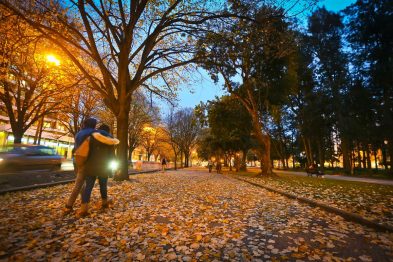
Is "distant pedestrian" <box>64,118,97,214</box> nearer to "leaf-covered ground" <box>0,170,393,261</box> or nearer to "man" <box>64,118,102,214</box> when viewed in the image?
"man" <box>64,118,102,214</box>

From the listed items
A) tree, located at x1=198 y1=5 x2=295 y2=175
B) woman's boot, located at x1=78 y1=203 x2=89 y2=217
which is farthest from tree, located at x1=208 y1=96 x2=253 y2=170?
woman's boot, located at x1=78 y1=203 x2=89 y2=217

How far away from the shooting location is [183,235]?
436cm

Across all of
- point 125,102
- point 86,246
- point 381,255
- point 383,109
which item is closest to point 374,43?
point 383,109

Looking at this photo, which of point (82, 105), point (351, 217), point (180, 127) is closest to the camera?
point (351, 217)

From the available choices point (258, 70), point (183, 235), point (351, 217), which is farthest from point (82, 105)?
point (351, 217)

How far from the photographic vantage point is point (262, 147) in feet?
74.1

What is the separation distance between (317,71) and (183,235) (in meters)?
38.9

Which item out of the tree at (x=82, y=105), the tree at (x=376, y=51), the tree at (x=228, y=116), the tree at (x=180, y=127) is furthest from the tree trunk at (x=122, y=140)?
the tree at (x=180, y=127)

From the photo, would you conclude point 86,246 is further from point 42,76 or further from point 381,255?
point 42,76

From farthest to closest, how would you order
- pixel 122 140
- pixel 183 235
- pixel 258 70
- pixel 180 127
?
1. pixel 180 127
2. pixel 258 70
3. pixel 122 140
4. pixel 183 235

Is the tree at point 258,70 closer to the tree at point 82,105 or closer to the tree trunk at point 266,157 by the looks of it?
the tree trunk at point 266,157

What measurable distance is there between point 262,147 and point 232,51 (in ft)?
40.4

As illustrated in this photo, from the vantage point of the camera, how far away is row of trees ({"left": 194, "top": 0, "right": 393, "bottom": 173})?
41.2ft

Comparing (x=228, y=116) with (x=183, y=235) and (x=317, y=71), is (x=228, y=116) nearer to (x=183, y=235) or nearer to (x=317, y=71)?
(x=317, y=71)
